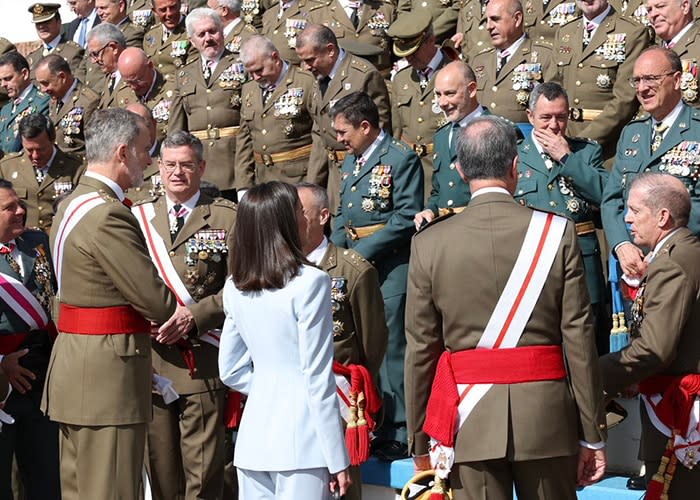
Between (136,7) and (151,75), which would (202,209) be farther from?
(136,7)

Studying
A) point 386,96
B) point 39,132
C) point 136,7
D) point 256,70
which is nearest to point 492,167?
point 386,96

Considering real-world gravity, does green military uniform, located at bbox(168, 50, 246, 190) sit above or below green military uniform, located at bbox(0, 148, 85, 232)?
above

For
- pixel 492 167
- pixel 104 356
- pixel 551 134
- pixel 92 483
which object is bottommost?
pixel 92 483

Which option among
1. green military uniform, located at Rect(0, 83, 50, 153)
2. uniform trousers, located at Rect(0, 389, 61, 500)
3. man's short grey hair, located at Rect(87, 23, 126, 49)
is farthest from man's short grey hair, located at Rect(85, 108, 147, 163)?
green military uniform, located at Rect(0, 83, 50, 153)

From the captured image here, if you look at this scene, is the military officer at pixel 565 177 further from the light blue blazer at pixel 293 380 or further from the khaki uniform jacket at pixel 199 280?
the light blue blazer at pixel 293 380

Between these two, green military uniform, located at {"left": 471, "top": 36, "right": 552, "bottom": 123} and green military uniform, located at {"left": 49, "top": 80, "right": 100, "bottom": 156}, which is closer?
green military uniform, located at {"left": 471, "top": 36, "right": 552, "bottom": 123}

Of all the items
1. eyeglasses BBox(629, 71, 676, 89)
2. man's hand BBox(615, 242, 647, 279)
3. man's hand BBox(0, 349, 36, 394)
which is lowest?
man's hand BBox(0, 349, 36, 394)

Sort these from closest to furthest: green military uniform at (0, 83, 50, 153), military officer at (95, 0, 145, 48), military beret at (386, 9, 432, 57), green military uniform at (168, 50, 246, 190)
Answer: military beret at (386, 9, 432, 57) → green military uniform at (168, 50, 246, 190) → green military uniform at (0, 83, 50, 153) → military officer at (95, 0, 145, 48)

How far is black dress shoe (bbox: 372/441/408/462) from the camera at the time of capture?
6.72m

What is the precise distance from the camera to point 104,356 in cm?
Result: 525

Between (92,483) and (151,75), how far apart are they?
210 inches

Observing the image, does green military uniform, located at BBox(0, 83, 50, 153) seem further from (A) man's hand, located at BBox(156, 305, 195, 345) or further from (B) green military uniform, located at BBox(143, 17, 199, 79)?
(A) man's hand, located at BBox(156, 305, 195, 345)

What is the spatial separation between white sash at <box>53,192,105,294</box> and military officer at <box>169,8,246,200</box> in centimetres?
417

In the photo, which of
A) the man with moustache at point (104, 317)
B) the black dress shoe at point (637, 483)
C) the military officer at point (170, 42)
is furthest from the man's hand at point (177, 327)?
the military officer at point (170, 42)
